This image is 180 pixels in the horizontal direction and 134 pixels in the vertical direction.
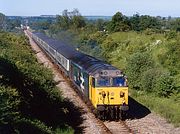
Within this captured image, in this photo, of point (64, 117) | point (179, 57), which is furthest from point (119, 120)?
point (179, 57)

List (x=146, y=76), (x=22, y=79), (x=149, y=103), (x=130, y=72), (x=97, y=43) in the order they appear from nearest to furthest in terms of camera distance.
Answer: (x=22, y=79)
(x=149, y=103)
(x=146, y=76)
(x=130, y=72)
(x=97, y=43)

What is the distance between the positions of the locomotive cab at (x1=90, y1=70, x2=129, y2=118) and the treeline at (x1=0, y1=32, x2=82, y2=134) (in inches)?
58.3

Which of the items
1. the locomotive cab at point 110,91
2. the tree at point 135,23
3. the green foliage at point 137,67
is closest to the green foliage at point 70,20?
the tree at point 135,23

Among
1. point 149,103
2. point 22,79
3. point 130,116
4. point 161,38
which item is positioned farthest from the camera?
point 161,38

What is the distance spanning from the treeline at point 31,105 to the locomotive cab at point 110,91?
4.86 ft

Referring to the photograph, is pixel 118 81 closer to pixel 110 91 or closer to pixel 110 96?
pixel 110 91

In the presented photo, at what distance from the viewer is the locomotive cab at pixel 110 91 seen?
21844 millimetres

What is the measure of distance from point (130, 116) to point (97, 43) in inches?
1632

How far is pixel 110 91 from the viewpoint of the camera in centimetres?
2192

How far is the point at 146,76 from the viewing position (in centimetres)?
3095

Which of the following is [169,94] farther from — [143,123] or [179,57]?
[179,57]

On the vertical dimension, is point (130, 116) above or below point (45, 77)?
below

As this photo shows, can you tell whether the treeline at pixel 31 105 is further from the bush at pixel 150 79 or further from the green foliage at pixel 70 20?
the green foliage at pixel 70 20

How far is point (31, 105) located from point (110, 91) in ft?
14.2
